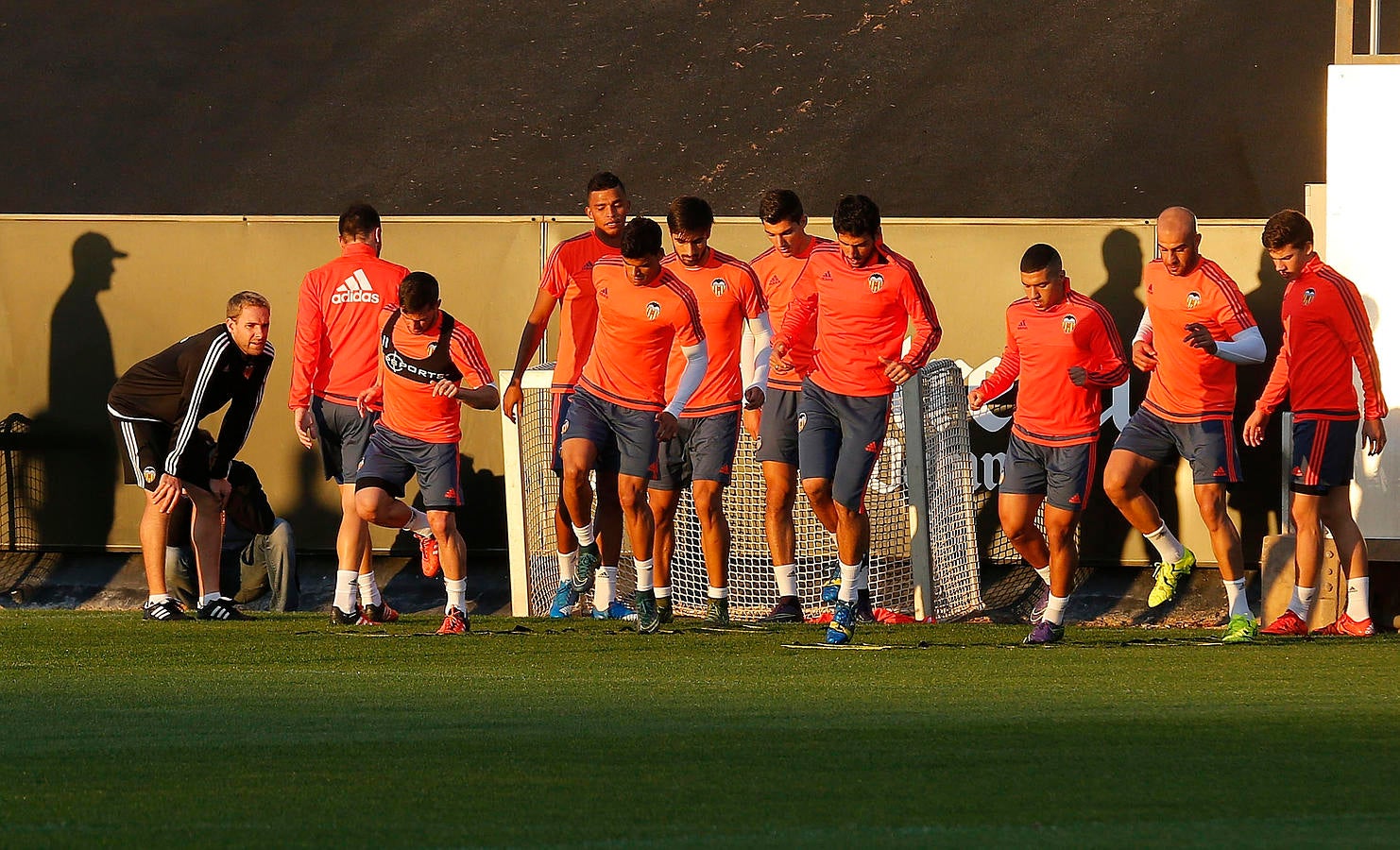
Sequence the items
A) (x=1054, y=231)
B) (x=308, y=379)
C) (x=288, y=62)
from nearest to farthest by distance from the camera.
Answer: (x=308, y=379) < (x=1054, y=231) < (x=288, y=62)

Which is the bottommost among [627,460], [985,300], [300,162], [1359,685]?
[1359,685]

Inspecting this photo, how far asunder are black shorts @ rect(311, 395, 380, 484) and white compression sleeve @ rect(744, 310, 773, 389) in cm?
208

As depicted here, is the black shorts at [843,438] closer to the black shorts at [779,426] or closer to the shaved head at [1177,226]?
the black shorts at [779,426]

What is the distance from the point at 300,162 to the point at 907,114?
244 inches

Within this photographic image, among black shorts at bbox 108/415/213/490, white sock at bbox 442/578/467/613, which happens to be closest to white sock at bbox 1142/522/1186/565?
white sock at bbox 442/578/467/613

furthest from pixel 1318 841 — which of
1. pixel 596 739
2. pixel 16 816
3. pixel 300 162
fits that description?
pixel 300 162

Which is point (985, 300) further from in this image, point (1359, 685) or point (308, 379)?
point (1359, 685)

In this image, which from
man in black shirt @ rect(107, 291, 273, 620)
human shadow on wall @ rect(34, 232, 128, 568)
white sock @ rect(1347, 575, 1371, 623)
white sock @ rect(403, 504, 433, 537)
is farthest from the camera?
human shadow on wall @ rect(34, 232, 128, 568)

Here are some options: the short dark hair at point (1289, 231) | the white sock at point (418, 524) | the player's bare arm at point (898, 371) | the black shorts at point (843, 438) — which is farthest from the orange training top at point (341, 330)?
the short dark hair at point (1289, 231)

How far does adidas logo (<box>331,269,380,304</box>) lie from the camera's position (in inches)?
437

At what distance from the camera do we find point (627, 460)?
10.3 meters

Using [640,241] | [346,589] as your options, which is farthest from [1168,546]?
[346,589]

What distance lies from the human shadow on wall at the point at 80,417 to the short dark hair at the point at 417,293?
346 cm

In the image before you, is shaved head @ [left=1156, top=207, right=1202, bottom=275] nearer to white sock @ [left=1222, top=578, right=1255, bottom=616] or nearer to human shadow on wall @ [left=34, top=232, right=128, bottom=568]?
white sock @ [left=1222, top=578, right=1255, bottom=616]
